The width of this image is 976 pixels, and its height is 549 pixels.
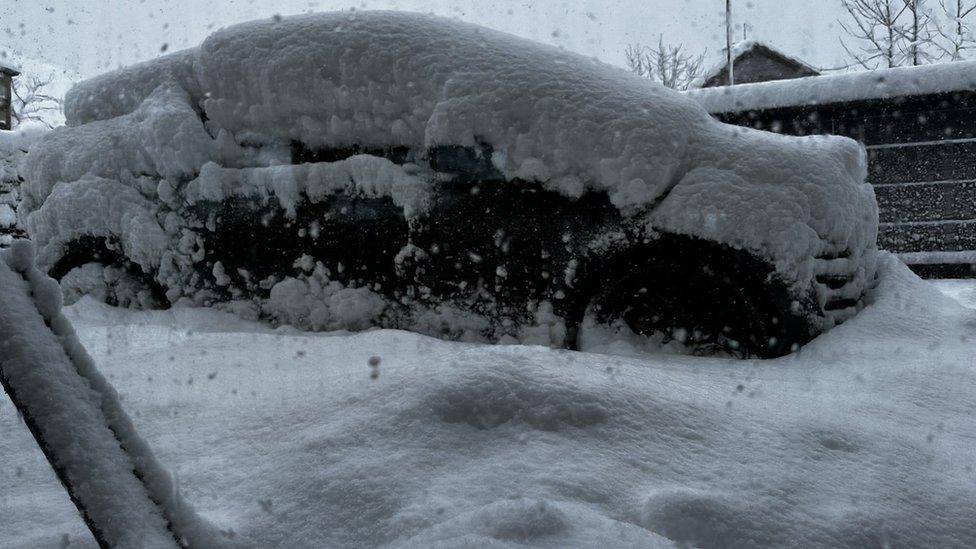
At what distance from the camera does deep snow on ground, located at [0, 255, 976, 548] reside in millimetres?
1301

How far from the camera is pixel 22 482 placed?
1.52 m

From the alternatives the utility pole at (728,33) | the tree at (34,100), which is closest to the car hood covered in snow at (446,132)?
the utility pole at (728,33)

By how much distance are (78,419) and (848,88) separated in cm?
728

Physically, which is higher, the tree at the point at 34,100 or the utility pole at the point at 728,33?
the tree at the point at 34,100

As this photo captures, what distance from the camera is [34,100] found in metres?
36.3

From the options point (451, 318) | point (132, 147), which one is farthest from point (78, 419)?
point (132, 147)

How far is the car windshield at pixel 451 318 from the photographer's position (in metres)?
1.30

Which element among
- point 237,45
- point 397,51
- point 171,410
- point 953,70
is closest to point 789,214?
point 397,51

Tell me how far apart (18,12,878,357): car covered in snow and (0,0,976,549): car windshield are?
11 mm

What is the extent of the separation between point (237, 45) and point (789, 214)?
7.79ft

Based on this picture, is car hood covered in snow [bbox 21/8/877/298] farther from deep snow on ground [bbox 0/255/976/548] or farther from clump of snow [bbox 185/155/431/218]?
deep snow on ground [bbox 0/255/976/548]

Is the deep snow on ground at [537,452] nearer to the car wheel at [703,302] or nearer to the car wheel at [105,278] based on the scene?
the car wheel at [703,302]

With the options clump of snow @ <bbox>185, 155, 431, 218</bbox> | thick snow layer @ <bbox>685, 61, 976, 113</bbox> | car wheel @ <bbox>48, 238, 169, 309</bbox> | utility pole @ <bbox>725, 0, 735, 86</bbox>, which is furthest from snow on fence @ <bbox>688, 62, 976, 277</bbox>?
utility pole @ <bbox>725, 0, 735, 86</bbox>

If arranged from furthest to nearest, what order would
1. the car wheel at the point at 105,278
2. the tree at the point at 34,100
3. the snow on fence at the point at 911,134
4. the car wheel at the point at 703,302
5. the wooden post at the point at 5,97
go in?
the tree at the point at 34,100 < the wooden post at the point at 5,97 < the snow on fence at the point at 911,134 < the car wheel at the point at 105,278 < the car wheel at the point at 703,302
